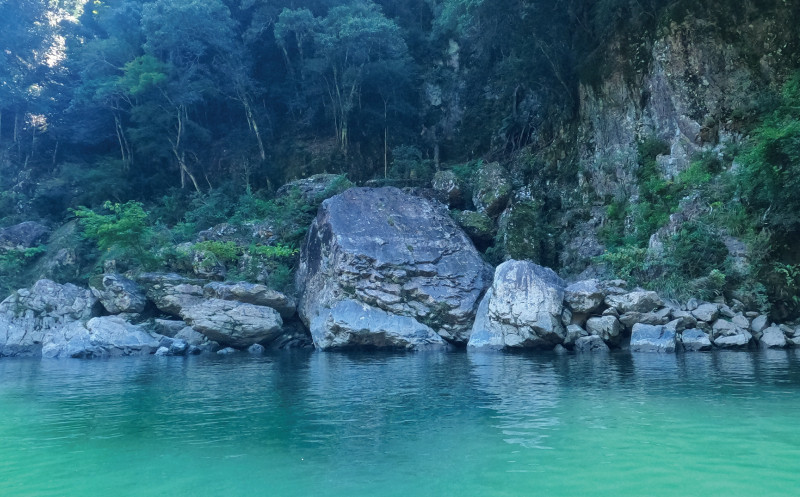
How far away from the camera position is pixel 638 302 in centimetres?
1512

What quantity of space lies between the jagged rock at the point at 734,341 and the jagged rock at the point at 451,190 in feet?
40.7

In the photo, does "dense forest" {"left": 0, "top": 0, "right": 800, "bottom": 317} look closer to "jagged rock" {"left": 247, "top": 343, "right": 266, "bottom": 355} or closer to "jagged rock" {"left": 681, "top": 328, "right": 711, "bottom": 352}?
"jagged rock" {"left": 681, "top": 328, "right": 711, "bottom": 352}

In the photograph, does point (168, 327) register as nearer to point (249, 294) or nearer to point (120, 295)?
point (120, 295)

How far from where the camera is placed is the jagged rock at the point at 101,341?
17734 mm

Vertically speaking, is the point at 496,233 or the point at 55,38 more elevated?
the point at 55,38

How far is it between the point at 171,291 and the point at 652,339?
52.0 ft

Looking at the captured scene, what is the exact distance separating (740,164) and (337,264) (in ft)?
42.4

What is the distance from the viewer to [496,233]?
2258 cm

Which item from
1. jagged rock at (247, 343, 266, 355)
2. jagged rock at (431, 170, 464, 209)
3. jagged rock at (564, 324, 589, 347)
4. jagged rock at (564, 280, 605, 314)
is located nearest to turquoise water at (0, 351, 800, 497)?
jagged rock at (564, 324, 589, 347)

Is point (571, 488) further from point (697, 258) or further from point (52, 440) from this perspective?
point (697, 258)

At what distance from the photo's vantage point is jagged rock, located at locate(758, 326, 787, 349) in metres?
13.8

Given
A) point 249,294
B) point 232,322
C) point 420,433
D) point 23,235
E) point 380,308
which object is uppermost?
point 23,235

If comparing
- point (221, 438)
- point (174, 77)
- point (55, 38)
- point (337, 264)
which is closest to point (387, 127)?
point (174, 77)

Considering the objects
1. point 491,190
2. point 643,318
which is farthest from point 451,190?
point 643,318
